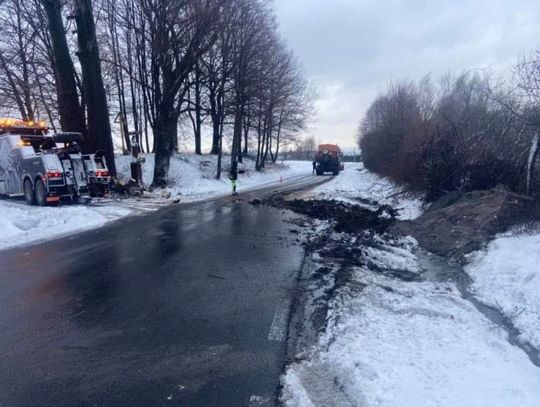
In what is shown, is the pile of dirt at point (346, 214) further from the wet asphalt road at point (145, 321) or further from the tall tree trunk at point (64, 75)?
the tall tree trunk at point (64, 75)

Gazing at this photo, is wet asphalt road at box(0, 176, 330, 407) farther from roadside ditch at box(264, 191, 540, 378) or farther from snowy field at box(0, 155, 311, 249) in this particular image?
snowy field at box(0, 155, 311, 249)

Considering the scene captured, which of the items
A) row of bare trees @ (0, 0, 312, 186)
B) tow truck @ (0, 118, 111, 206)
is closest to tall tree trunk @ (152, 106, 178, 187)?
row of bare trees @ (0, 0, 312, 186)

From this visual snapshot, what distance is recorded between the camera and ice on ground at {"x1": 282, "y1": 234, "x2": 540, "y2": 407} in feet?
11.8

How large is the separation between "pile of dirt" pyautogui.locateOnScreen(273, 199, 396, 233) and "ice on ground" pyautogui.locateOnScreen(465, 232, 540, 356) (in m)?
3.76

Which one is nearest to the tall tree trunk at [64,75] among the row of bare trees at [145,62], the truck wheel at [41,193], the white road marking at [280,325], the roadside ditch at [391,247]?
the row of bare trees at [145,62]

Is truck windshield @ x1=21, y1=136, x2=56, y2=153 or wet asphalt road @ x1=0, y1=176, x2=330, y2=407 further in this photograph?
truck windshield @ x1=21, y1=136, x2=56, y2=153

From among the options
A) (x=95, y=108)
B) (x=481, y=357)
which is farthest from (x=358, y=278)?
(x=95, y=108)

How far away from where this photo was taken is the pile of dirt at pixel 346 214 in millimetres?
12141

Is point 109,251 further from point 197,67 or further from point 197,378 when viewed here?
point 197,67

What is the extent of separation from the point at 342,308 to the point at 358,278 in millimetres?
1459

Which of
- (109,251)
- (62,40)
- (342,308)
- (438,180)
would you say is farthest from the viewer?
(62,40)

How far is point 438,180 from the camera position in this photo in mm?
14391

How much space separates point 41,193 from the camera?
1559 cm

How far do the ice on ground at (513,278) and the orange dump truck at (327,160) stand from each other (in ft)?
114
